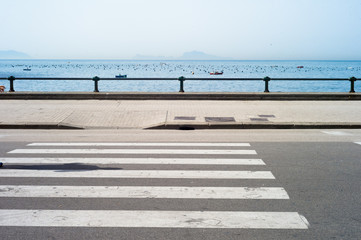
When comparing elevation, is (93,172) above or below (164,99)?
below

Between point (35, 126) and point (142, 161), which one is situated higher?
point (35, 126)

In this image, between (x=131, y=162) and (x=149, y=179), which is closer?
(x=149, y=179)

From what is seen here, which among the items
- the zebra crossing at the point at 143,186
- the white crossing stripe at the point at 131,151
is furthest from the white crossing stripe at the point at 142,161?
the white crossing stripe at the point at 131,151

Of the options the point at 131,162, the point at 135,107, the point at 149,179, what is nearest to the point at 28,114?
the point at 135,107

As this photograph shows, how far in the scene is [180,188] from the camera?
21.0 feet

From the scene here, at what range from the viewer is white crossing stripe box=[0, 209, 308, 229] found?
195 inches

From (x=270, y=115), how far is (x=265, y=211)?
8942 millimetres

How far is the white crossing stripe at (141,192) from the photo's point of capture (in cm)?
604

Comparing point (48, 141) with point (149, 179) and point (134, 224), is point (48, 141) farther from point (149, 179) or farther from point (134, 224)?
point (134, 224)

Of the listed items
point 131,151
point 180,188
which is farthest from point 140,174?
point 131,151

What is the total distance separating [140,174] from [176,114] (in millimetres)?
6965

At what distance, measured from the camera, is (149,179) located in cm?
690

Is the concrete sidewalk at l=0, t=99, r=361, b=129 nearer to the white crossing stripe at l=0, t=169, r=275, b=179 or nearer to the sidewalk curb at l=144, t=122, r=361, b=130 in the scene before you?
the sidewalk curb at l=144, t=122, r=361, b=130

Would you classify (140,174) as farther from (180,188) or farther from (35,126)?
(35,126)
